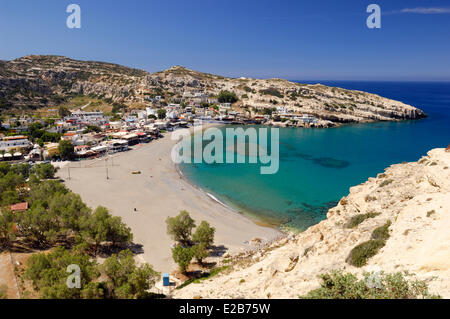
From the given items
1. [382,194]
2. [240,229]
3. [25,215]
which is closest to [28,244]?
[25,215]

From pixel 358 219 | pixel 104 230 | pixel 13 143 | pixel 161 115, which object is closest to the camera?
Result: pixel 358 219

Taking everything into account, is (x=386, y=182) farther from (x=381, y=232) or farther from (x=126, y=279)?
(x=126, y=279)

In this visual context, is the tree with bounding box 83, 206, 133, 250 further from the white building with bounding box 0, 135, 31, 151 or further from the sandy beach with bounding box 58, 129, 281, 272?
the white building with bounding box 0, 135, 31, 151

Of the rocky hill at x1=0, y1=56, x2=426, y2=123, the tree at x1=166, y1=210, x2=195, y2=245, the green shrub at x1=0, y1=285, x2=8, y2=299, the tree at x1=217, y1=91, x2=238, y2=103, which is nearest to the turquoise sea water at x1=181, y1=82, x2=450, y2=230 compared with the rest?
the tree at x1=166, y1=210, x2=195, y2=245

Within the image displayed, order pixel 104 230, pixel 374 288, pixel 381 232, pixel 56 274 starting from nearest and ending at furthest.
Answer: pixel 374 288, pixel 381 232, pixel 56 274, pixel 104 230

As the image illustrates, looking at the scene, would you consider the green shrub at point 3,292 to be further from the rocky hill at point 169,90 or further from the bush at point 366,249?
the rocky hill at point 169,90

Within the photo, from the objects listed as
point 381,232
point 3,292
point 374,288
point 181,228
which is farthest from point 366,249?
point 3,292
